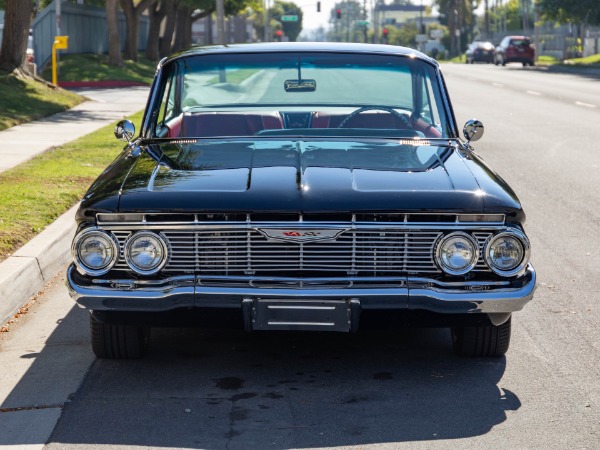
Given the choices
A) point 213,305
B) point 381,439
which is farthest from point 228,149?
point 381,439

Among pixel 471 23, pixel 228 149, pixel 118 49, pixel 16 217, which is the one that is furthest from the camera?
pixel 471 23

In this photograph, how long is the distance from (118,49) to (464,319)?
37245 mm

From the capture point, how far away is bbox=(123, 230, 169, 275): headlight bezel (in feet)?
17.1

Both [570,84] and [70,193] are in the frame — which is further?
[570,84]

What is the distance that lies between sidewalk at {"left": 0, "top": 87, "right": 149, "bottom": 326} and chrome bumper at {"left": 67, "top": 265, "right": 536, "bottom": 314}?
5.54 ft

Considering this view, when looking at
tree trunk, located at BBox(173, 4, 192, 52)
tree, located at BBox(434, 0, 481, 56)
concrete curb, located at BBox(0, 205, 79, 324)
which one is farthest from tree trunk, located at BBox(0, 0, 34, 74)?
tree, located at BBox(434, 0, 481, 56)

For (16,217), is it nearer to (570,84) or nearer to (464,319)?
(464,319)

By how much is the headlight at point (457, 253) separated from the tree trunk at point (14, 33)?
67.2 feet

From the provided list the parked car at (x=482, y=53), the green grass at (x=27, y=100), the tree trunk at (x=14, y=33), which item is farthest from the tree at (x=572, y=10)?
the tree trunk at (x=14, y=33)

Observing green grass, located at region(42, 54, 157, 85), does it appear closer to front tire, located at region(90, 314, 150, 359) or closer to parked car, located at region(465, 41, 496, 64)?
front tire, located at region(90, 314, 150, 359)

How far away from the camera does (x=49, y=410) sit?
5.08 metres

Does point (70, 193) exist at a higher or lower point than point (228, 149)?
lower

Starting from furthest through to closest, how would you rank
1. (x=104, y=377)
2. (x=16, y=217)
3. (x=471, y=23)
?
(x=471, y=23) → (x=16, y=217) → (x=104, y=377)

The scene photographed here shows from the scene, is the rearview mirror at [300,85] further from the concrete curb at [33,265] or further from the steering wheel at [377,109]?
the concrete curb at [33,265]
